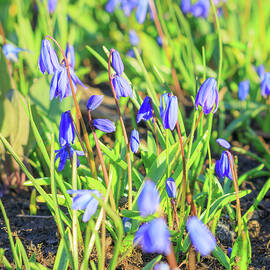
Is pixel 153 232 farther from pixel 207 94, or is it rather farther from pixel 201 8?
pixel 201 8

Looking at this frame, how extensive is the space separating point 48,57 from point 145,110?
44cm

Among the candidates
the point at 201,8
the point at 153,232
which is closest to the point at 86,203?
the point at 153,232

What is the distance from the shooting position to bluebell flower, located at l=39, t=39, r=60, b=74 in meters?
1.65

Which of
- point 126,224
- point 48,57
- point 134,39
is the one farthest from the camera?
point 134,39

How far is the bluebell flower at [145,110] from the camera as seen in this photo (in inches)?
66.3

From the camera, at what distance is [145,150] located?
6.54 ft

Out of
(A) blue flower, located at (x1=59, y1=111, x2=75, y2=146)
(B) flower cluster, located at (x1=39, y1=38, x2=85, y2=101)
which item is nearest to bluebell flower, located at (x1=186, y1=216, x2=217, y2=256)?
(A) blue flower, located at (x1=59, y1=111, x2=75, y2=146)

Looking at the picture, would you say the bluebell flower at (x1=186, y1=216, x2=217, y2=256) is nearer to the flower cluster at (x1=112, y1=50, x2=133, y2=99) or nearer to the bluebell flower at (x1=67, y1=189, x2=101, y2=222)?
the bluebell flower at (x1=67, y1=189, x2=101, y2=222)

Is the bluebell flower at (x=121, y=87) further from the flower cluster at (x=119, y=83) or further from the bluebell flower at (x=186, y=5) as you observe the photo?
the bluebell flower at (x=186, y=5)

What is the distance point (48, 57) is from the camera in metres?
1.66

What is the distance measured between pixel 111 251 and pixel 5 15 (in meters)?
2.90

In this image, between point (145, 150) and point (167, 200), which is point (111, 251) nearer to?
point (167, 200)

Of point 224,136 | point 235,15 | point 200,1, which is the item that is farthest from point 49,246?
point 235,15

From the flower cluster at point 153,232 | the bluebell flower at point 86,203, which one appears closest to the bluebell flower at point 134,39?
the bluebell flower at point 86,203
